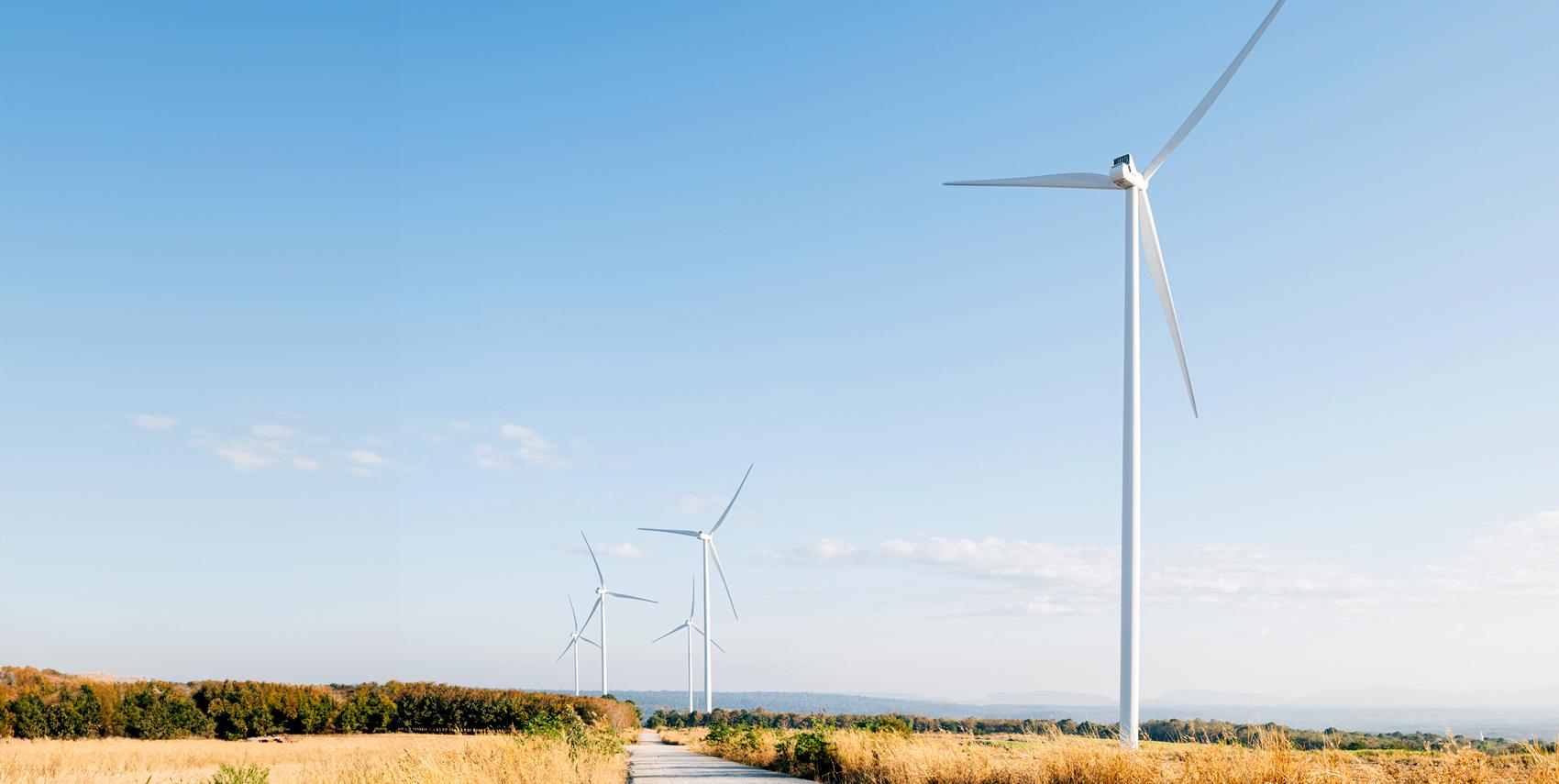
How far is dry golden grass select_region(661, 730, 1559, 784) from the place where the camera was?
13047mm

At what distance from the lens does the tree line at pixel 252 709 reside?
56.1 m

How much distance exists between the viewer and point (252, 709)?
6288 cm

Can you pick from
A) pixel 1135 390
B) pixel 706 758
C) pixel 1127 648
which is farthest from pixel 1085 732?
pixel 706 758

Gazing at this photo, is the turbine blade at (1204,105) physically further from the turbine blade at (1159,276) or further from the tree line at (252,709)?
the tree line at (252,709)

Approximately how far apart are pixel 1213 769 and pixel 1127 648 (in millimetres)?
8368

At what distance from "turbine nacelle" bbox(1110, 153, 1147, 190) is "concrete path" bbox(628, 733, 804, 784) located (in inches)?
656

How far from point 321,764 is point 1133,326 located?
86.4ft

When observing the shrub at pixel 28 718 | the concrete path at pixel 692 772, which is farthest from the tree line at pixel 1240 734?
the shrub at pixel 28 718

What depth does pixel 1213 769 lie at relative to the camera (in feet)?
45.7

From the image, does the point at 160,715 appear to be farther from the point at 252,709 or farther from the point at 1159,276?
the point at 1159,276

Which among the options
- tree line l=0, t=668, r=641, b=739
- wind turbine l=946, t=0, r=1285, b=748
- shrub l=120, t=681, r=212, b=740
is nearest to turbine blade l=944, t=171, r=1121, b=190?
wind turbine l=946, t=0, r=1285, b=748

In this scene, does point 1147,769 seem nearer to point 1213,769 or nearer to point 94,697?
point 1213,769

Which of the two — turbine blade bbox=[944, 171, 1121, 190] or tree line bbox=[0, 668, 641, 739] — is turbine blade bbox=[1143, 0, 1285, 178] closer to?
turbine blade bbox=[944, 171, 1121, 190]

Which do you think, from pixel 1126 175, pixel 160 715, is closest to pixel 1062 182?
pixel 1126 175
